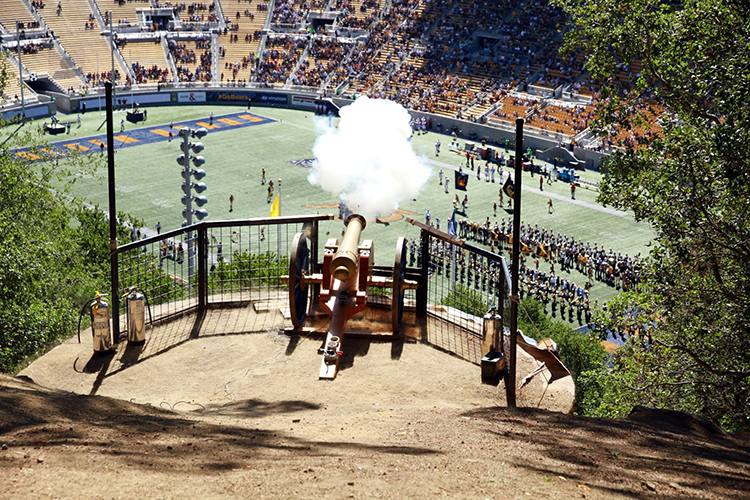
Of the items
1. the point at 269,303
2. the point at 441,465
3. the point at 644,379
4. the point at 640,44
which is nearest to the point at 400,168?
the point at 269,303

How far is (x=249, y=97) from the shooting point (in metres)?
83.9

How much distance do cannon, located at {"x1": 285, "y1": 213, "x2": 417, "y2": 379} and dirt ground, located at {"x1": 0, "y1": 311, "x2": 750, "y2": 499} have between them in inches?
25.9

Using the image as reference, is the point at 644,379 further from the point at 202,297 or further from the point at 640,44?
→ the point at 202,297

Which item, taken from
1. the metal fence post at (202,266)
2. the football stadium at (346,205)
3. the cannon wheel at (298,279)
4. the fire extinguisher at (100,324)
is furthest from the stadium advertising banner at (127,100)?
the fire extinguisher at (100,324)

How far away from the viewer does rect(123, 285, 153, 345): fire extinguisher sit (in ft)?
57.3

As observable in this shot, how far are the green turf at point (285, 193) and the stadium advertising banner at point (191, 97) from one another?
11.2 m

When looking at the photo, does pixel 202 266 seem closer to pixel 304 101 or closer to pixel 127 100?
pixel 127 100

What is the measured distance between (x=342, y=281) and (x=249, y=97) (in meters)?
68.9

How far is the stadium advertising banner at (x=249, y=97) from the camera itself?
83812mm

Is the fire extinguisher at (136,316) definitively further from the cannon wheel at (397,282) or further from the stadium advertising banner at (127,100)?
the stadium advertising banner at (127,100)

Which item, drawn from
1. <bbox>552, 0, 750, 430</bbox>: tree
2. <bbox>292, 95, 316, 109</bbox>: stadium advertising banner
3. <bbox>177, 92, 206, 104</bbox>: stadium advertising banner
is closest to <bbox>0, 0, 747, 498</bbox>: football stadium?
<bbox>552, 0, 750, 430</bbox>: tree

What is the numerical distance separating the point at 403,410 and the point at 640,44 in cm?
1028

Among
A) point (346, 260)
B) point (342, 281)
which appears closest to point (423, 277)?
point (342, 281)

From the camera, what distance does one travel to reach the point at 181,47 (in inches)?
3497
